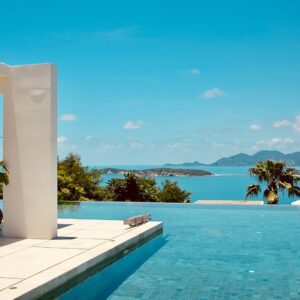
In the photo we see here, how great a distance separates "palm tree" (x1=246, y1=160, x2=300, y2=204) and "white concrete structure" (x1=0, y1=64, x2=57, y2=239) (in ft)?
49.9

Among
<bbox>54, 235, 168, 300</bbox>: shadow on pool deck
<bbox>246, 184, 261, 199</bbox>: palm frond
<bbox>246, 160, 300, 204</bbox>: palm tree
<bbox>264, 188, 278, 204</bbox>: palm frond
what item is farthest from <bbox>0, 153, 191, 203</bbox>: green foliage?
<bbox>54, 235, 168, 300</bbox>: shadow on pool deck

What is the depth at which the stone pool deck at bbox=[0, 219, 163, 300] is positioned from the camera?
643cm

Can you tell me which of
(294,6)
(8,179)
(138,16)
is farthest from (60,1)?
(8,179)

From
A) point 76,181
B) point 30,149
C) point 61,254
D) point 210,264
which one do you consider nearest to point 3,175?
point 30,149

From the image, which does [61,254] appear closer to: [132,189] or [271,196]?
[132,189]

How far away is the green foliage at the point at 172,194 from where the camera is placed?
25.5 meters

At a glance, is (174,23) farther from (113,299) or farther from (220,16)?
(113,299)

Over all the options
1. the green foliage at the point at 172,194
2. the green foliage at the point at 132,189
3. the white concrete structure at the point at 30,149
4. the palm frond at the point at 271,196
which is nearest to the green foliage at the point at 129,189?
the green foliage at the point at 132,189

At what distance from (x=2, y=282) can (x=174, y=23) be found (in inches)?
752

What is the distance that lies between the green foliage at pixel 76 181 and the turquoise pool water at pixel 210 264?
22.9ft

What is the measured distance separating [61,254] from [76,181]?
16214 mm

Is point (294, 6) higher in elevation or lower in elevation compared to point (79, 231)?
higher

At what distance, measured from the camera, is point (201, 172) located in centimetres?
16050

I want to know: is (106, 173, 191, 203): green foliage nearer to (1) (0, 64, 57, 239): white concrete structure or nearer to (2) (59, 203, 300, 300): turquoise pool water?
(2) (59, 203, 300, 300): turquoise pool water
